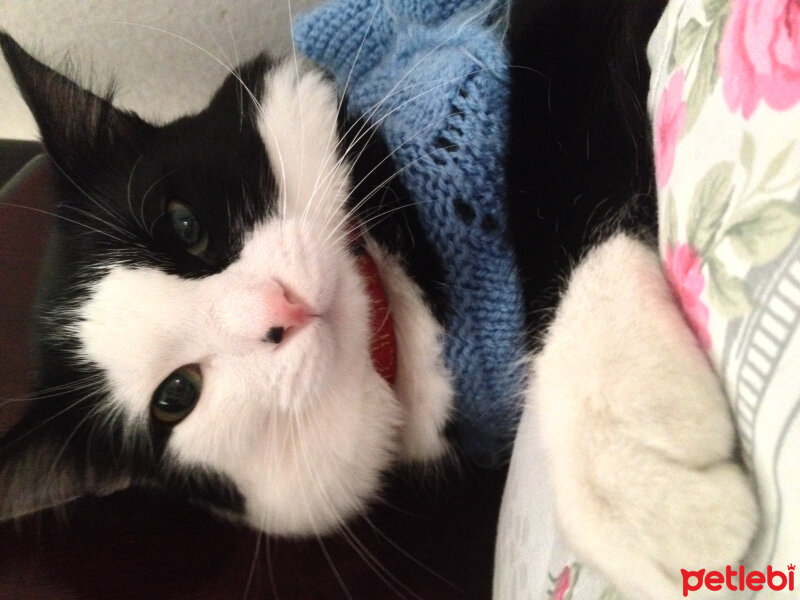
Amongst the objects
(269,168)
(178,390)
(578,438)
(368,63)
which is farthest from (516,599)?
(368,63)

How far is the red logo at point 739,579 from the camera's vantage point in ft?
1.06

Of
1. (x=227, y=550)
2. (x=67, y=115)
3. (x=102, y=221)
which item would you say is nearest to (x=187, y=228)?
(x=102, y=221)

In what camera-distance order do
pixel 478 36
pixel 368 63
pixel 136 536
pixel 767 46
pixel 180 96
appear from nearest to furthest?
pixel 767 46
pixel 478 36
pixel 368 63
pixel 136 536
pixel 180 96

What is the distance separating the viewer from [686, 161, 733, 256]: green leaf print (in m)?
0.36

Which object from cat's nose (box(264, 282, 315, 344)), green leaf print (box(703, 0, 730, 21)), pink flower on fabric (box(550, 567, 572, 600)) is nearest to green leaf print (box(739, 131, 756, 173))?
green leaf print (box(703, 0, 730, 21))

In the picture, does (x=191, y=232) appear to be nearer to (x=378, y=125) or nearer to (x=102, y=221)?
(x=102, y=221)

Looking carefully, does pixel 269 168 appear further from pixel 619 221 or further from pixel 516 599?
pixel 516 599

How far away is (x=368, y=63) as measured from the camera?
84 cm

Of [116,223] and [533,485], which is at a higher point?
[116,223]

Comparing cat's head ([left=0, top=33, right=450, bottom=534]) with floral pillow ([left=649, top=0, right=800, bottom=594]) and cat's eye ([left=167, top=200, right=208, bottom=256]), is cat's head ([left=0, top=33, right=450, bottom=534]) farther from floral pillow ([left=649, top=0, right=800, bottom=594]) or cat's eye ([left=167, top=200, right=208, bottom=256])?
floral pillow ([left=649, top=0, right=800, bottom=594])

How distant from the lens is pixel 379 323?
78 centimetres

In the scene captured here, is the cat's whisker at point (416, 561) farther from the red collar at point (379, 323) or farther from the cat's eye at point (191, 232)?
the cat's eye at point (191, 232)

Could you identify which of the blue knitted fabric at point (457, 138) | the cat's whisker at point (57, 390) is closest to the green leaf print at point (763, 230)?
the blue knitted fabric at point (457, 138)

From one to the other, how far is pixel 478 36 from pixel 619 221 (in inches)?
11.1
